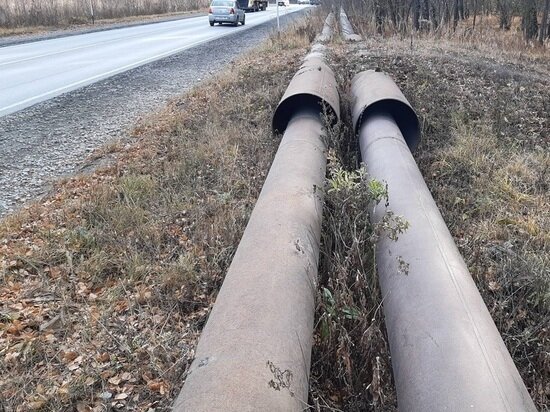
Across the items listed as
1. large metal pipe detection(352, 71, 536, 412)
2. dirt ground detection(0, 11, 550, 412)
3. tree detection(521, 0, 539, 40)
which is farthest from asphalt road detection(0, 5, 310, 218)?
tree detection(521, 0, 539, 40)

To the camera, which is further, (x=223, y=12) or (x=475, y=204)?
(x=223, y=12)

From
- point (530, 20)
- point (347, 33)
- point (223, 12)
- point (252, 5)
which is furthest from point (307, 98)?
point (252, 5)

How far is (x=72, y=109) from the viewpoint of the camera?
25.9ft

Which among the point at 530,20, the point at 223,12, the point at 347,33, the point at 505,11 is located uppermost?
the point at 223,12

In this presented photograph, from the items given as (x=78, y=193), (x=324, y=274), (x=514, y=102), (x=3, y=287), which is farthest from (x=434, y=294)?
(x=514, y=102)

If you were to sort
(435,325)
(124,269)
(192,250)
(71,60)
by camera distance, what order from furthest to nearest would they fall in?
(71,60) < (192,250) < (124,269) < (435,325)

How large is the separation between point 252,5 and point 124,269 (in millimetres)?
42520

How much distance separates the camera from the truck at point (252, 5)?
132 ft

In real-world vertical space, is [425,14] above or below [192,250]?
above

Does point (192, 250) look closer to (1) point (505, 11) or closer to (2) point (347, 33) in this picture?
(2) point (347, 33)

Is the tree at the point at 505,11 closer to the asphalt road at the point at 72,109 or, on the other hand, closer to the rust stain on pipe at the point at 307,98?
the asphalt road at the point at 72,109

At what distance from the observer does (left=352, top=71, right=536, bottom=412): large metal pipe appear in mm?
1653

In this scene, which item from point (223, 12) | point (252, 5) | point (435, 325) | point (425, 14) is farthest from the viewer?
point (252, 5)

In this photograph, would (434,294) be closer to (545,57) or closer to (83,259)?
(83,259)
